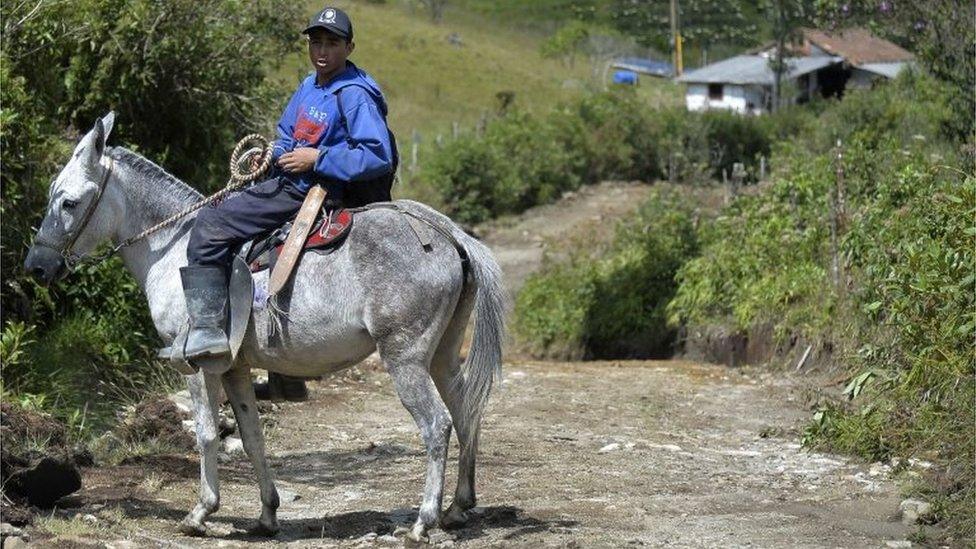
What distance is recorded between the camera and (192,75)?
43.0 feet

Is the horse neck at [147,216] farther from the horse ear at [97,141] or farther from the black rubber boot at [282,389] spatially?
the black rubber boot at [282,389]

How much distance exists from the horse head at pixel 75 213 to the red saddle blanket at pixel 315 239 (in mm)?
926

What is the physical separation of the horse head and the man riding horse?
613mm

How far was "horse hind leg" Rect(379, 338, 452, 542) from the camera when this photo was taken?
24.4ft

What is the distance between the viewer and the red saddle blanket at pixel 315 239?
7.53 meters

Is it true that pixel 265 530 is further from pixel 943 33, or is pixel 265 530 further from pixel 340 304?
pixel 943 33

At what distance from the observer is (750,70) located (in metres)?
61.8

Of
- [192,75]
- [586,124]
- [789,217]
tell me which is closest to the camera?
[192,75]

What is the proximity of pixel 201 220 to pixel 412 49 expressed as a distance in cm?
4961

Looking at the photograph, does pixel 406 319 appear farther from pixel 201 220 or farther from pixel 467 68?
pixel 467 68

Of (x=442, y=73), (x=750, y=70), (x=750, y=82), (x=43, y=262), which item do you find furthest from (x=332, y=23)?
(x=750, y=70)

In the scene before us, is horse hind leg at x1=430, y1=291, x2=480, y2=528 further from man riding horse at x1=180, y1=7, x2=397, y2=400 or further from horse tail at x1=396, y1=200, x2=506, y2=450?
man riding horse at x1=180, y1=7, x2=397, y2=400

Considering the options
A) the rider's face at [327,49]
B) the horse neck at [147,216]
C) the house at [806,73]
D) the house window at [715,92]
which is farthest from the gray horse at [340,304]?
the house window at [715,92]

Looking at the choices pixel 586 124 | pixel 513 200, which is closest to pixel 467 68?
pixel 586 124
